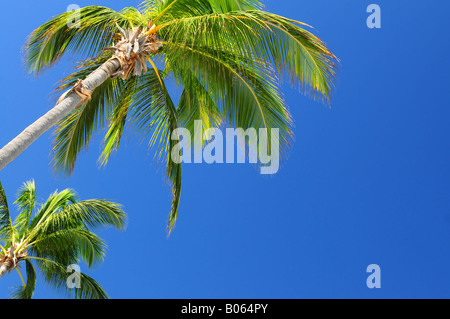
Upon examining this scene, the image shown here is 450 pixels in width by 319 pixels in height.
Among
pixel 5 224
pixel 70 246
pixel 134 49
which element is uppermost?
pixel 134 49

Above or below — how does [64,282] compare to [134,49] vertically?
below

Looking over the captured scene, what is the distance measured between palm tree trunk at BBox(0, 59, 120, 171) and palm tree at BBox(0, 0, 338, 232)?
0.04 ft

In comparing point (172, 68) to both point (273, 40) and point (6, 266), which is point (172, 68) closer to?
point (273, 40)

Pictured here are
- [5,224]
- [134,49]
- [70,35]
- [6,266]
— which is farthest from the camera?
[5,224]

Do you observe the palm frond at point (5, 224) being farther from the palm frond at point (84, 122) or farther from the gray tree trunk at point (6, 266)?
the palm frond at point (84, 122)

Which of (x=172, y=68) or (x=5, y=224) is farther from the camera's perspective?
(x=5, y=224)

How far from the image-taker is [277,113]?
696cm

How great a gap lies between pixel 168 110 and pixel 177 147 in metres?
0.64

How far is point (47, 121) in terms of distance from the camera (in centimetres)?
538

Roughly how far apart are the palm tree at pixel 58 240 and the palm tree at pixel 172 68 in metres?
2.71

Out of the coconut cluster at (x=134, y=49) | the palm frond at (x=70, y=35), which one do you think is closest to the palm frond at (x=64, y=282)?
the palm frond at (x=70, y=35)

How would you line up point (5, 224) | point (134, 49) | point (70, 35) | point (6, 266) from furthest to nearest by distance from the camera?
point (5, 224) → point (6, 266) → point (70, 35) → point (134, 49)

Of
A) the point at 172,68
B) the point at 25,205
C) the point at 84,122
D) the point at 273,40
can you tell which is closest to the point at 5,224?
the point at 25,205

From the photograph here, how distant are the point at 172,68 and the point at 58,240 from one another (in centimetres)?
539
